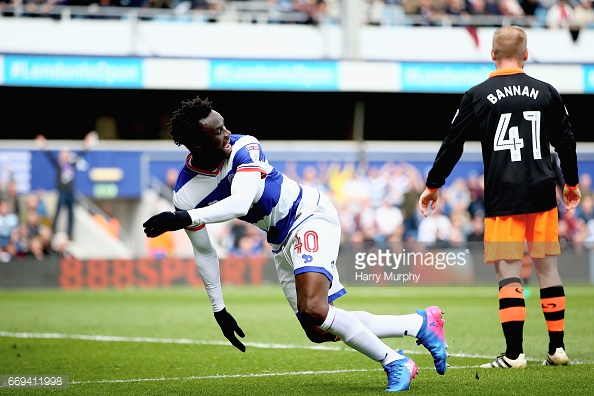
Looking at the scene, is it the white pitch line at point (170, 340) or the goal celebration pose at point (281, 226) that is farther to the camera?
the white pitch line at point (170, 340)

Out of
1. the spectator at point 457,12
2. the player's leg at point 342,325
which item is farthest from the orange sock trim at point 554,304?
the spectator at point 457,12

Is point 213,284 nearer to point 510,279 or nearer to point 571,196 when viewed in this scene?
point 510,279

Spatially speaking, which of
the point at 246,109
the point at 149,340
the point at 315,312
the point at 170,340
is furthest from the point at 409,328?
the point at 246,109

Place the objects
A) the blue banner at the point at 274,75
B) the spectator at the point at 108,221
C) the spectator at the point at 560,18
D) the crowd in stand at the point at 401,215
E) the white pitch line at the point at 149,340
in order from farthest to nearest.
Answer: the spectator at the point at 560,18 < the blue banner at the point at 274,75 < the spectator at the point at 108,221 < the crowd in stand at the point at 401,215 < the white pitch line at the point at 149,340

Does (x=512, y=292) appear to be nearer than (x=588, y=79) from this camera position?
Yes

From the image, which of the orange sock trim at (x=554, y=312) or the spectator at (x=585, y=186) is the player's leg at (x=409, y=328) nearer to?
the orange sock trim at (x=554, y=312)

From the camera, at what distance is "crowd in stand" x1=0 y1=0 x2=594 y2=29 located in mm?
24156

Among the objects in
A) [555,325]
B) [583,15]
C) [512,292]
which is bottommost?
[555,325]

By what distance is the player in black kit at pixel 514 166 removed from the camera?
673 centimetres

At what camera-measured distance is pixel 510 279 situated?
677 centimetres

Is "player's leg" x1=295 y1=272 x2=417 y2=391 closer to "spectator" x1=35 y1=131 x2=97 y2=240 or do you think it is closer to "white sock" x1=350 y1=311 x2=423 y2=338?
"white sock" x1=350 y1=311 x2=423 y2=338

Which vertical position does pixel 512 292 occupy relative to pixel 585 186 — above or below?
below

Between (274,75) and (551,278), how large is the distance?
17.3 m

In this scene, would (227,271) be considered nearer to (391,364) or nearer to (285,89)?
(285,89)
